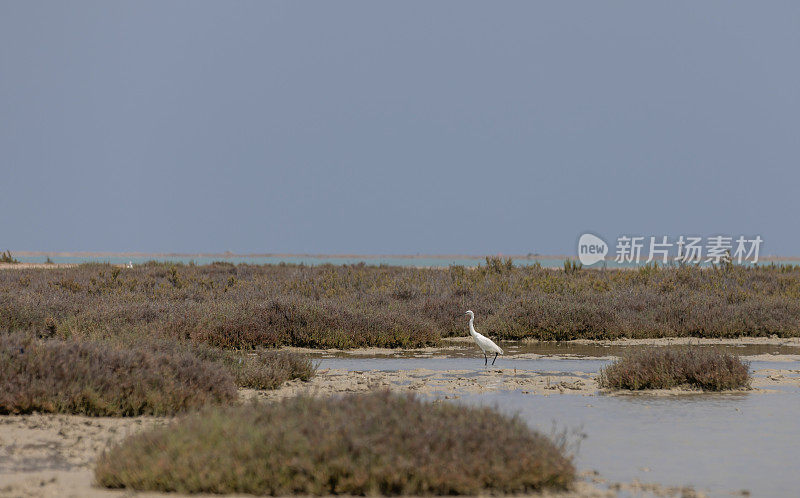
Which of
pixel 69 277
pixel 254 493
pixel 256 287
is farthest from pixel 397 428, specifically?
pixel 69 277

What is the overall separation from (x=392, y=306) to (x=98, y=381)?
12590mm

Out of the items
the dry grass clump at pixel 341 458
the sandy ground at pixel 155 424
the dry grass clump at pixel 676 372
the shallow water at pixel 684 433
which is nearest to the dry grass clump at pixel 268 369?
the sandy ground at pixel 155 424

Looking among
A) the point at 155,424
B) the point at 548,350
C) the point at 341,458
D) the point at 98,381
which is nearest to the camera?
the point at 341,458

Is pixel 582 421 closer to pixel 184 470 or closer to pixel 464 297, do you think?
pixel 184 470

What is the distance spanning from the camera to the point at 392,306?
22.8 m

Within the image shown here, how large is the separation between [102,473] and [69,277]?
2287 cm

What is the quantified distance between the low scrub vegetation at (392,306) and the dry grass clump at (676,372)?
6.82 m

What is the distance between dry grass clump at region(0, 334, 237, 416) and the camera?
10.4 m

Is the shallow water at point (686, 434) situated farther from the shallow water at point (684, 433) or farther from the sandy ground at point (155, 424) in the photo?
the sandy ground at point (155, 424)

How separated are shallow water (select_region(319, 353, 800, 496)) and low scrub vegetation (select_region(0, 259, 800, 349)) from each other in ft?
21.6

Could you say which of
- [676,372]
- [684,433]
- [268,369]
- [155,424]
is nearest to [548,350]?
[676,372]

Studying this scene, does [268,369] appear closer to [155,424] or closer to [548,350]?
[155,424]

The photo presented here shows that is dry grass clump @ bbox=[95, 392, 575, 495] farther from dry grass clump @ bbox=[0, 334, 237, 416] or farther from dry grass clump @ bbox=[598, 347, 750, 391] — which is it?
dry grass clump @ bbox=[598, 347, 750, 391]

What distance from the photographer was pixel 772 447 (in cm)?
945
